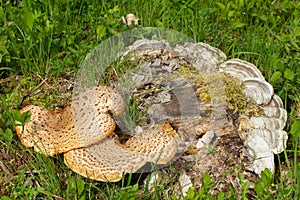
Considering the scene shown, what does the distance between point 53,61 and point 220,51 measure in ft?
5.18

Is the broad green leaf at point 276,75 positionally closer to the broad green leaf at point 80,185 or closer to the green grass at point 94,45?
the green grass at point 94,45

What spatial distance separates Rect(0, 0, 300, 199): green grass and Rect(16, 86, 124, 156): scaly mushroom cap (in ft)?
0.40

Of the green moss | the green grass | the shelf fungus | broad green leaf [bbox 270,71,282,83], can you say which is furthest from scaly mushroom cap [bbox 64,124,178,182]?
broad green leaf [bbox 270,71,282,83]

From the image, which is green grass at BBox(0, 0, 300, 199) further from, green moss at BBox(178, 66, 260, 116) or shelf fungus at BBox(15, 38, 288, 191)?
green moss at BBox(178, 66, 260, 116)

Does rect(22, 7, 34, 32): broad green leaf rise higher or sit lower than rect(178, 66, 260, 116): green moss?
higher

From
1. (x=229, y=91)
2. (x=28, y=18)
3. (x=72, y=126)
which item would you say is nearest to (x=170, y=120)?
(x=229, y=91)

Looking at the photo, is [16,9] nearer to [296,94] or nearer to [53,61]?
[53,61]

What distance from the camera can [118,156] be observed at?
3389 mm

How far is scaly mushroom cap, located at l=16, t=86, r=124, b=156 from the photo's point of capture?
3.39 m

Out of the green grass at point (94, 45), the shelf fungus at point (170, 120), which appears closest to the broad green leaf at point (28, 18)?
the green grass at point (94, 45)

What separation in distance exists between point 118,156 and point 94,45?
154 centimetres

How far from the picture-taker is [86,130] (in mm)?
3385

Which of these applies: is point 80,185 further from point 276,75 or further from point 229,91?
point 276,75

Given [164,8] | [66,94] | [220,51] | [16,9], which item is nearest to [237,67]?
[220,51]
